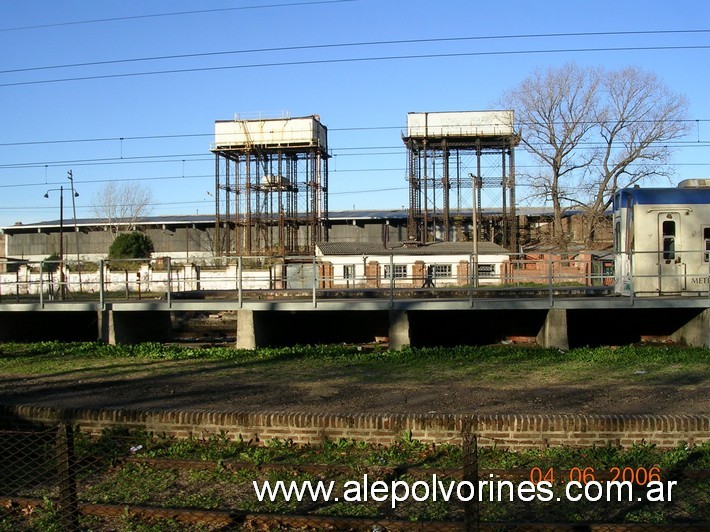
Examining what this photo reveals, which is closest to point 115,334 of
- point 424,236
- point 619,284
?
point 619,284

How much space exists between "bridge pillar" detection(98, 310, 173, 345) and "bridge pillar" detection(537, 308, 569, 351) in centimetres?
1030

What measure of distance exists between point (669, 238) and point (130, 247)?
38.1 metres

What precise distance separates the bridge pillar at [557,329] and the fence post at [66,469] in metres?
12.3

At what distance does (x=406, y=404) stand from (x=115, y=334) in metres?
10.3

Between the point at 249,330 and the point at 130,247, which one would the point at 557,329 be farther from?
the point at 130,247

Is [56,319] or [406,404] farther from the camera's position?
[56,319]

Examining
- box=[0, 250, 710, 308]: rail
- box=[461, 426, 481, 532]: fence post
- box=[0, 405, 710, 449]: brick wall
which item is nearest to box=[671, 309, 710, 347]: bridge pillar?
box=[0, 250, 710, 308]: rail

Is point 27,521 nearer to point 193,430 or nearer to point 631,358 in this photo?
point 193,430

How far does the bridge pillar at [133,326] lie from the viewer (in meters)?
17.3

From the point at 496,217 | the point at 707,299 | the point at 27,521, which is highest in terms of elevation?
the point at 496,217

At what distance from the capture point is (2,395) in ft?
35.7

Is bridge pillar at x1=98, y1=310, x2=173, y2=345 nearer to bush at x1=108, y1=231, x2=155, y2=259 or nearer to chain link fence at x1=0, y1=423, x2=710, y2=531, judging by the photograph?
chain link fence at x1=0, y1=423, x2=710, y2=531

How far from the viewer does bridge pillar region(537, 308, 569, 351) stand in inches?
616

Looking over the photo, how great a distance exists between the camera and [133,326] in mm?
17938
